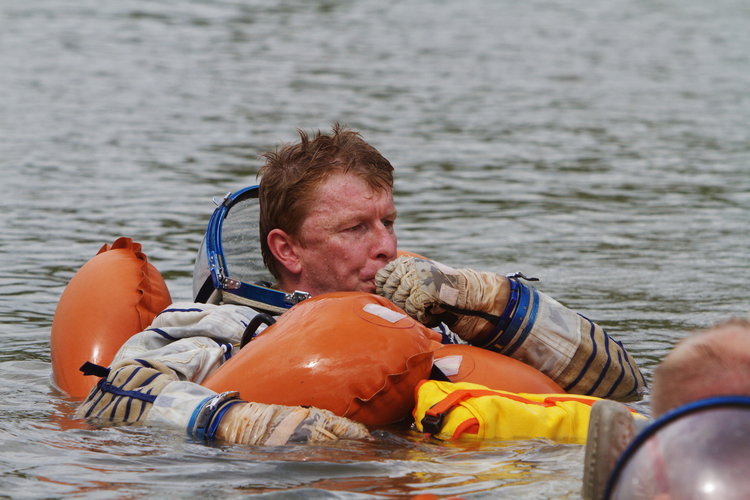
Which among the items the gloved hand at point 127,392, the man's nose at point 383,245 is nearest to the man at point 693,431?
the gloved hand at point 127,392

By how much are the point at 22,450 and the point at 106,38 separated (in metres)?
19.8

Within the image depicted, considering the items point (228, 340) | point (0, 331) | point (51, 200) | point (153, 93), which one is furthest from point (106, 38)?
point (228, 340)

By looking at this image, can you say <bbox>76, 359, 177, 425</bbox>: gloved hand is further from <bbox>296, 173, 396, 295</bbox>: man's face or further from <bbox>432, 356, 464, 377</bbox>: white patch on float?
<bbox>432, 356, 464, 377</bbox>: white patch on float

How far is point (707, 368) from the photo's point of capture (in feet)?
9.43

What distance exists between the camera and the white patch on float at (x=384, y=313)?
4.41 metres

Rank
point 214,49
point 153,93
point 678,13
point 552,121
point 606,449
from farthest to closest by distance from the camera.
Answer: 1. point 678,13
2. point 214,49
3. point 153,93
4. point 552,121
5. point 606,449

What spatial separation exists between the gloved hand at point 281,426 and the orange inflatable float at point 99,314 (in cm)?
151

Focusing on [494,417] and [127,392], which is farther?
[127,392]

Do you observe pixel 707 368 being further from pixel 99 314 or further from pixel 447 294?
pixel 99 314

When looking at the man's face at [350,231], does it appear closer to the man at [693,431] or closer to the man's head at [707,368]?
the man at [693,431]

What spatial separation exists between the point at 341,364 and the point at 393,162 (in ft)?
29.8

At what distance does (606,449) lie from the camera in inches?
120

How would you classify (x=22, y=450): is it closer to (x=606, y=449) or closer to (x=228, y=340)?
(x=228, y=340)

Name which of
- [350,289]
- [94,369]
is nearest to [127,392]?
[94,369]
